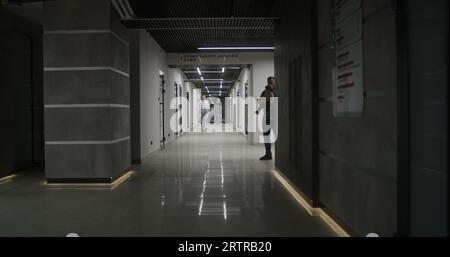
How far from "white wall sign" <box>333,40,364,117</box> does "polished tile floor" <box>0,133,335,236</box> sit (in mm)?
1191

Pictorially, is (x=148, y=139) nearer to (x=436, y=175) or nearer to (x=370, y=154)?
(x=370, y=154)

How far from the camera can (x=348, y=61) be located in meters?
3.59

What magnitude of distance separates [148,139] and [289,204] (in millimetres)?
6500

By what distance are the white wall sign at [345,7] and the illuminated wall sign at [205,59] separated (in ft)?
35.9

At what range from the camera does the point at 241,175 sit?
768 centimetres

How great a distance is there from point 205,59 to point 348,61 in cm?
1181

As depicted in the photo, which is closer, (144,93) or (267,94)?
(267,94)

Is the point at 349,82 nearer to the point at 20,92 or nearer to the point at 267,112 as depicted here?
the point at 267,112

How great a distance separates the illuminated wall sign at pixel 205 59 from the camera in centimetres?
1491

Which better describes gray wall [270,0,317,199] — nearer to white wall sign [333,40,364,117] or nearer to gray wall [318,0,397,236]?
gray wall [318,0,397,236]

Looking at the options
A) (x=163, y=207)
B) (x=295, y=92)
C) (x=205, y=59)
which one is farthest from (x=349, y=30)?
(x=205, y=59)

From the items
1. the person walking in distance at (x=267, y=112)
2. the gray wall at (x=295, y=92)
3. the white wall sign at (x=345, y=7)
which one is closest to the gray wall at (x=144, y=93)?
the person walking in distance at (x=267, y=112)

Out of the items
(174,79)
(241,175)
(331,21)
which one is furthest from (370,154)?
(174,79)

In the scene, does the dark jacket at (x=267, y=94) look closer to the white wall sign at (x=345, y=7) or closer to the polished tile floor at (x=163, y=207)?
the polished tile floor at (x=163, y=207)
